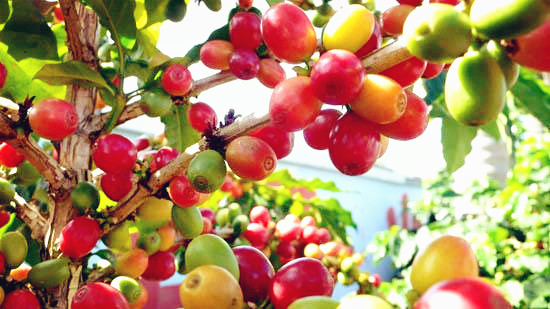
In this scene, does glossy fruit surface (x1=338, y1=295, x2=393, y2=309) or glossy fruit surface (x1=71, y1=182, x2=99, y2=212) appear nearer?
glossy fruit surface (x1=338, y1=295, x2=393, y2=309)

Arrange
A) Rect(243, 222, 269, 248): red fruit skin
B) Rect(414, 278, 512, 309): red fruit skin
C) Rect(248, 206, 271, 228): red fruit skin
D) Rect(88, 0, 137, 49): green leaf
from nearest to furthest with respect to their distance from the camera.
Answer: Rect(414, 278, 512, 309): red fruit skin → Rect(88, 0, 137, 49): green leaf → Rect(243, 222, 269, 248): red fruit skin → Rect(248, 206, 271, 228): red fruit skin

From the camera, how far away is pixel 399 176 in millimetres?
14211

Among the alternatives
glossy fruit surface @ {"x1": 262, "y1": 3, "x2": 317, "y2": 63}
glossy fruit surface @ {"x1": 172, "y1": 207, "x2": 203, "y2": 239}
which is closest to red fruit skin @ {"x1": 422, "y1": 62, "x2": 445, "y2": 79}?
glossy fruit surface @ {"x1": 262, "y1": 3, "x2": 317, "y2": 63}

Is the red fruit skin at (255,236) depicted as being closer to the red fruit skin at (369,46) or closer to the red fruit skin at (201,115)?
the red fruit skin at (201,115)

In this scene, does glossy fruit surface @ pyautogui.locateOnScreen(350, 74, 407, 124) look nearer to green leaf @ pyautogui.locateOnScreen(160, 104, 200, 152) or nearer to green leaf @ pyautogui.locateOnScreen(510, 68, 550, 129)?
green leaf @ pyautogui.locateOnScreen(160, 104, 200, 152)

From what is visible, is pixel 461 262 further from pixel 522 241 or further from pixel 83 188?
pixel 522 241

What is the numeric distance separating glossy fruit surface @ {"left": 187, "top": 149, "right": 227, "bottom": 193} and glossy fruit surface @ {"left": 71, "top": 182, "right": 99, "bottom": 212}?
359 mm

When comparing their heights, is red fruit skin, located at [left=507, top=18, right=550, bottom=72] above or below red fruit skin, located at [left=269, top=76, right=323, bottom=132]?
above

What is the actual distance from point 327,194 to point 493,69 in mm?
9818

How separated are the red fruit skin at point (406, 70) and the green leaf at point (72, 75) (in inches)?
25.2

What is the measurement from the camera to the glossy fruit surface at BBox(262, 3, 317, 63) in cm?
66

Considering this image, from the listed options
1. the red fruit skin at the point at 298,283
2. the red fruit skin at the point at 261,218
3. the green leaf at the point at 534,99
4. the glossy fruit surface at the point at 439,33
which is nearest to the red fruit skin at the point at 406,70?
the glossy fruit surface at the point at 439,33

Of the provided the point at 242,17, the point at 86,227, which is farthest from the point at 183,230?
the point at 242,17

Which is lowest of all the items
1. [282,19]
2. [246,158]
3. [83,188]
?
[83,188]
